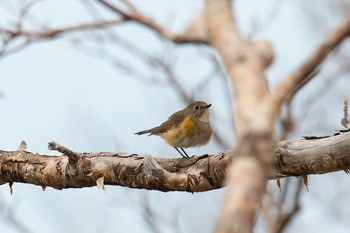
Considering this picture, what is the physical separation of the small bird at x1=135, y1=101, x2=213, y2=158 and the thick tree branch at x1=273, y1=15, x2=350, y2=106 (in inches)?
168

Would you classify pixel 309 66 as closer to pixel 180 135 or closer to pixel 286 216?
pixel 180 135

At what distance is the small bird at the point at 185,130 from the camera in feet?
21.8

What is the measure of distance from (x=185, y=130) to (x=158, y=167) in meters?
2.42

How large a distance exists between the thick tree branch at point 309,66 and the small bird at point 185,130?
4259 millimetres

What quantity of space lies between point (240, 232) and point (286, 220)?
17.9 feet

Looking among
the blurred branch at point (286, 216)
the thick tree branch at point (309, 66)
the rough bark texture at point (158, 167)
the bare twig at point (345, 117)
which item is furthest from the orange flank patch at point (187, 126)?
the thick tree branch at point (309, 66)

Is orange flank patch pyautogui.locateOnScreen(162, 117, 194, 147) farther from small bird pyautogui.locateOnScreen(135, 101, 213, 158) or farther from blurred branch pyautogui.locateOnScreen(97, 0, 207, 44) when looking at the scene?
blurred branch pyautogui.locateOnScreen(97, 0, 207, 44)

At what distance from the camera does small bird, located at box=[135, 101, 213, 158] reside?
262 inches

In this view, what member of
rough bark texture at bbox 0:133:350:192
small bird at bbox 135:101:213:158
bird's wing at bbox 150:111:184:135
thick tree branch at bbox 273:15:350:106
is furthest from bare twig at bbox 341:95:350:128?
bird's wing at bbox 150:111:184:135

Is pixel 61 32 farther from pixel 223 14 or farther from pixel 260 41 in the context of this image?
pixel 223 14

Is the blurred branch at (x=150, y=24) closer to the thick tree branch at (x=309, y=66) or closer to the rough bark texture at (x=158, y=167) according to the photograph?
the rough bark texture at (x=158, y=167)

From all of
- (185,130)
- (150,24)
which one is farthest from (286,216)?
(150,24)

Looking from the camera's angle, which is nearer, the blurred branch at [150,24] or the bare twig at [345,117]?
the bare twig at [345,117]

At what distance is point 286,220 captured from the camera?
662cm
